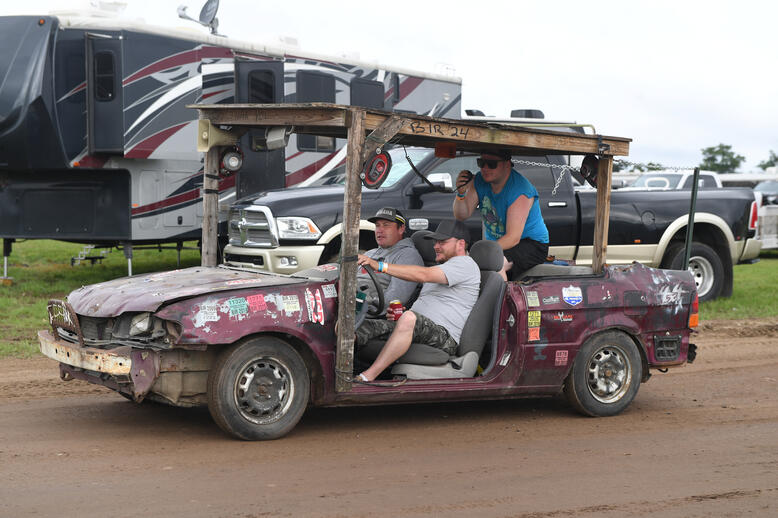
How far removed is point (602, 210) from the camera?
7742 mm

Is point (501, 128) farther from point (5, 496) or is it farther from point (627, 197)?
point (627, 197)

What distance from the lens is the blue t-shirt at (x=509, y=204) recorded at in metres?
7.86

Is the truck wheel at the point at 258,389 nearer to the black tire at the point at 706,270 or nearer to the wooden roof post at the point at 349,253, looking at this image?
the wooden roof post at the point at 349,253

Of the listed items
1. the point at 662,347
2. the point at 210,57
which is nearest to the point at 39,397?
the point at 662,347

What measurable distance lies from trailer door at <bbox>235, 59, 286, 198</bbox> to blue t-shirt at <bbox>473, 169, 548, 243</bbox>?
21.4 ft

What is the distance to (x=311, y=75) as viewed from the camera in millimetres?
14430

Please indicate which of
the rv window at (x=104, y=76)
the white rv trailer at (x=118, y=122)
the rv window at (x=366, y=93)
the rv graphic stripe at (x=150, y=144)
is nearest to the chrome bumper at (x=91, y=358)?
the rv graphic stripe at (x=150, y=144)

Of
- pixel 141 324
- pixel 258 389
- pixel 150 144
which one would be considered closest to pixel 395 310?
pixel 258 389

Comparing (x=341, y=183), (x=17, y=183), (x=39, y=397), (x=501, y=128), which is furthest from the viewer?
(x=17, y=183)

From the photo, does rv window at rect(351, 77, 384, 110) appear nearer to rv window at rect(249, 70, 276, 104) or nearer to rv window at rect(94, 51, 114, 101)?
rv window at rect(249, 70, 276, 104)

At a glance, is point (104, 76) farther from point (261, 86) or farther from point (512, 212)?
point (512, 212)

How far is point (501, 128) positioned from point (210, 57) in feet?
26.6

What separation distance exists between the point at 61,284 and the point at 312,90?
4.51m

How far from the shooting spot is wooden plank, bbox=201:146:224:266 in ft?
23.4
